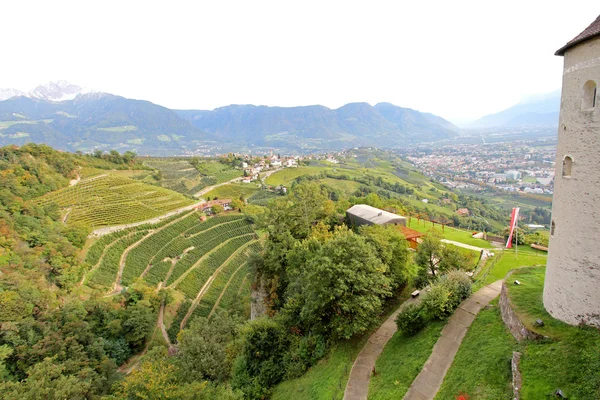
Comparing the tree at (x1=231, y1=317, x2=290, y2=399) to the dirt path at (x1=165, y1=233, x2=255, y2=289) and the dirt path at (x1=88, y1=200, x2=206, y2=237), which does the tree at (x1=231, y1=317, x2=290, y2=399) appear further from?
the dirt path at (x1=88, y1=200, x2=206, y2=237)

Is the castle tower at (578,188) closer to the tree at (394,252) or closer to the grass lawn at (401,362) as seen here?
the grass lawn at (401,362)

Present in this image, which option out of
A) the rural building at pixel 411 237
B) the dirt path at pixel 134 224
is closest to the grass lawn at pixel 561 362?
the rural building at pixel 411 237

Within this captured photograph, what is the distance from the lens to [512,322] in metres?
11.5

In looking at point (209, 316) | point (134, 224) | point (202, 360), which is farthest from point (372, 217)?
point (134, 224)

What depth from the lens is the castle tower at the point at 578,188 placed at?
8.83m

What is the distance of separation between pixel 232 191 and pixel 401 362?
64.7 m

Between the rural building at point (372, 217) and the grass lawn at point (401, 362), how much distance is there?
13.3m

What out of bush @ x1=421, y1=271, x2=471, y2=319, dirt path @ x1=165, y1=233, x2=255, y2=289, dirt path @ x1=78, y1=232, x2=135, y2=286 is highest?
bush @ x1=421, y1=271, x2=471, y2=319

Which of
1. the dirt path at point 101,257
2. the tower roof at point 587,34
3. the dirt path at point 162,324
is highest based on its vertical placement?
the tower roof at point 587,34

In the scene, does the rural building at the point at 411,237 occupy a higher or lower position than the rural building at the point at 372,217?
lower

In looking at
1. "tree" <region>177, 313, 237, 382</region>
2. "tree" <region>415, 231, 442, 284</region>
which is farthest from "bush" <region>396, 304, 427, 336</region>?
"tree" <region>177, 313, 237, 382</region>

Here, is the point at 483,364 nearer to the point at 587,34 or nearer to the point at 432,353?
the point at 432,353

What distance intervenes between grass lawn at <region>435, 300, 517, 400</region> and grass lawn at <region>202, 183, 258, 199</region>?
201 feet

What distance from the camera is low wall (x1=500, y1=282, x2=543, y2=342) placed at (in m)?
10.3
